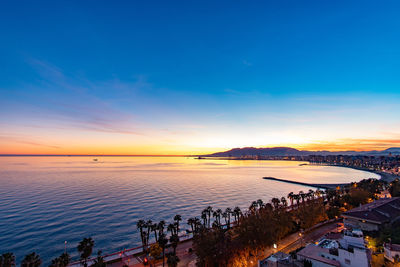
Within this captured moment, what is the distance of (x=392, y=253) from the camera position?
3111 centimetres

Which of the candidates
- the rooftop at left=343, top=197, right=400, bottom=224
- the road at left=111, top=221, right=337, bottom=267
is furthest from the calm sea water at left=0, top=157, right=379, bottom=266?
the rooftop at left=343, top=197, right=400, bottom=224

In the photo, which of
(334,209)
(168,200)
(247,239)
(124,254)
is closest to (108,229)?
(124,254)

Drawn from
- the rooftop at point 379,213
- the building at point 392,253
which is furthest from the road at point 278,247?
the building at point 392,253

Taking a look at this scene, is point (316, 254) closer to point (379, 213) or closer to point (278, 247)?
point (278, 247)

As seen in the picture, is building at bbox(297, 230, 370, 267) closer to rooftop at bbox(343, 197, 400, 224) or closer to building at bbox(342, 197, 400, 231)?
building at bbox(342, 197, 400, 231)

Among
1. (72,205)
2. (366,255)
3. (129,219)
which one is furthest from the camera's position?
(72,205)

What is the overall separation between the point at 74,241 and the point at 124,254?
55.5 feet

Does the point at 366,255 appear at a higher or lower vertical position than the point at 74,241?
higher

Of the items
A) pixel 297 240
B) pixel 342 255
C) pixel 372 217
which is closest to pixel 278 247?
pixel 297 240

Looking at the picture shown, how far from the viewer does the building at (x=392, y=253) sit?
A: 1191 inches

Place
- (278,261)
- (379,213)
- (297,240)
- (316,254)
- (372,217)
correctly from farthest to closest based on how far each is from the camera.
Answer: (379,213) < (372,217) < (297,240) < (316,254) < (278,261)

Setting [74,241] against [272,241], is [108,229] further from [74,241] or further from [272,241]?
[272,241]

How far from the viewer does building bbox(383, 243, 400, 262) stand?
99.2 feet

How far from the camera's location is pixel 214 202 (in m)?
87.2
